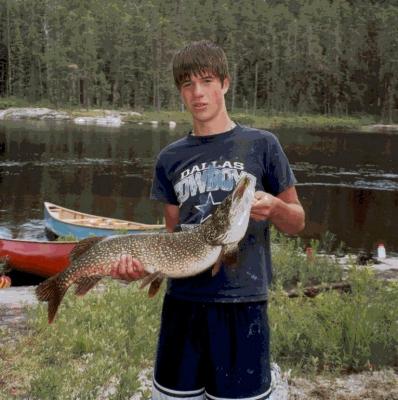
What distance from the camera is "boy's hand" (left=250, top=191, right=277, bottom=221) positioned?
2.94 m

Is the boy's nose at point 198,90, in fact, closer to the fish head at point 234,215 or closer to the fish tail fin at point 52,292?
the fish head at point 234,215

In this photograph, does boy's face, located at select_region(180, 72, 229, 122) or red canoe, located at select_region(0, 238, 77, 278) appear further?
red canoe, located at select_region(0, 238, 77, 278)

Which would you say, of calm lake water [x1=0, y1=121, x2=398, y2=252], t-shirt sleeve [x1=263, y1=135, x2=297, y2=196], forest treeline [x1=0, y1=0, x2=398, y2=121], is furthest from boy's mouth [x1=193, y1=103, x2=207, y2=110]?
forest treeline [x1=0, y1=0, x2=398, y2=121]

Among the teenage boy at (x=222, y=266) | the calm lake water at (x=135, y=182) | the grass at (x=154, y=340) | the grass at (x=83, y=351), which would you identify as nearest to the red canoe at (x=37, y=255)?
the grass at (x=83, y=351)

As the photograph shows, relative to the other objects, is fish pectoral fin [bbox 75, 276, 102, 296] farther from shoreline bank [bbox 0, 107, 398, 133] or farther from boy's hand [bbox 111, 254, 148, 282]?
shoreline bank [bbox 0, 107, 398, 133]

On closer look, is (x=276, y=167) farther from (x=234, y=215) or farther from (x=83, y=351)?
(x=83, y=351)

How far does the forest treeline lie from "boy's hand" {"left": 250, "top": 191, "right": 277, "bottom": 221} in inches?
3655

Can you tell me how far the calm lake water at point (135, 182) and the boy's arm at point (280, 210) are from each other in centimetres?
1763

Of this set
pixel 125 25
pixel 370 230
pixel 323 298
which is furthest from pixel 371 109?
pixel 323 298

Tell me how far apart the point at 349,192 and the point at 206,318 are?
92.0 feet

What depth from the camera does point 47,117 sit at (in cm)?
7875

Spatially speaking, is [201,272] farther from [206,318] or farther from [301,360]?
[301,360]

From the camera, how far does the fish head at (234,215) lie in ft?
9.19

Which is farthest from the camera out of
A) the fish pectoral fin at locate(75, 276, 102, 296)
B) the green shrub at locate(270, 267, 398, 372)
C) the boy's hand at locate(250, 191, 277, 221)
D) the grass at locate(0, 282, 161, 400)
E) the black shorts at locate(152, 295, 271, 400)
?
the green shrub at locate(270, 267, 398, 372)
